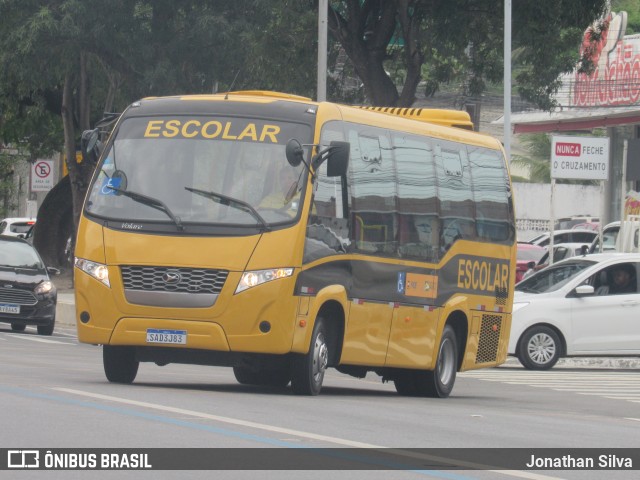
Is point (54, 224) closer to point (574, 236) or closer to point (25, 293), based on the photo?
point (574, 236)

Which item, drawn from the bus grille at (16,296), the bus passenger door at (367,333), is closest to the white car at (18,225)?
the bus grille at (16,296)

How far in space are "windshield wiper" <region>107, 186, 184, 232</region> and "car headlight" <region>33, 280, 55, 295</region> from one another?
1300 centimetres

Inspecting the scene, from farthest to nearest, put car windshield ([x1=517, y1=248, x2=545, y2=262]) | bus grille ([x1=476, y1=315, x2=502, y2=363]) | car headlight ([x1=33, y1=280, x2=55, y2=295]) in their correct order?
car windshield ([x1=517, y1=248, x2=545, y2=262]), car headlight ([x1=33, y1=280, x2=55, y2=295]), bus grille ([x1=476, y1=315, x2=502, y2=363])

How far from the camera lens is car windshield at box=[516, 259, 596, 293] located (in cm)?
2566

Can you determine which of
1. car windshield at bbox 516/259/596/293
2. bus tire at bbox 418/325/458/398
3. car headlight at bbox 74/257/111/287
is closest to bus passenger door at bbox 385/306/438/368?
bus tire at bbox 418/325/458/398

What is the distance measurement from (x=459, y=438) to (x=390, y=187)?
542 cm

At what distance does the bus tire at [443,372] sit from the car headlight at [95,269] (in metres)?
4.53

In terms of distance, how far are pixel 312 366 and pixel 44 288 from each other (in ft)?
45.3

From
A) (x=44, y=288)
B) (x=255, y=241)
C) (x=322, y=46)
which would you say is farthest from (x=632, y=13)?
(x=255, y=241)

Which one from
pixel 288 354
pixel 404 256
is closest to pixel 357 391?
pixel 404 256

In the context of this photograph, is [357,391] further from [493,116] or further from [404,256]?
[493,116]

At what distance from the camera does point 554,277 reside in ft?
85.1

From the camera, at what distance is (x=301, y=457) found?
9.69 m

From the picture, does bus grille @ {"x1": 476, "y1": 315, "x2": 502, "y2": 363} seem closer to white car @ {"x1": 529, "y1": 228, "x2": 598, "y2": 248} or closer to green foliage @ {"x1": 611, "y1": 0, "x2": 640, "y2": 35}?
white car @ {"x1": 529, "y1": 228, "x2": 598, "y2": 248}
